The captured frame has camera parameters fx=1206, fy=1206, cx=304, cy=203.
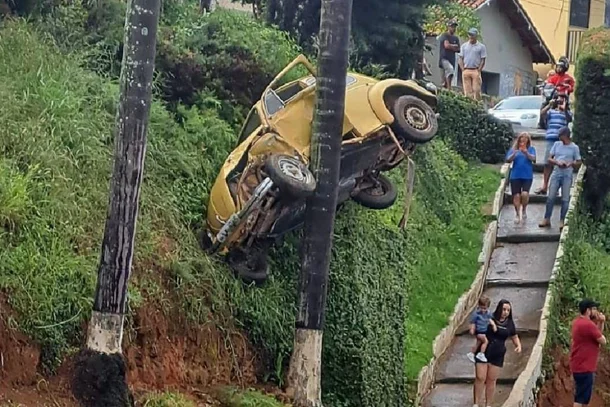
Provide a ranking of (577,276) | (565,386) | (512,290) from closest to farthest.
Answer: (565,386) → (512,290) → (577,276)

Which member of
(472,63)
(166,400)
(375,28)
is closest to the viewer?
(166,400)

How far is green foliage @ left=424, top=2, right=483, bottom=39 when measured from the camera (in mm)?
22781

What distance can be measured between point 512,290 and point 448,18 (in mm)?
9086

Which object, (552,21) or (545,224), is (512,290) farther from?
(552,21)

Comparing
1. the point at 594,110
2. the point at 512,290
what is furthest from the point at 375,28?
the point at 512,290

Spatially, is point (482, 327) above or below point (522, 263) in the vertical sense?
below

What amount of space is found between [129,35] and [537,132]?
17.8 metres

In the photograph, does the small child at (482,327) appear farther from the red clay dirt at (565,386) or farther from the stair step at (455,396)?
the red clay dirt at (565,386)

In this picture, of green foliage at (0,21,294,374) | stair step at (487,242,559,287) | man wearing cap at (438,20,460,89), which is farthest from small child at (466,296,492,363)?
man wearing cap at (438,20,460,89)

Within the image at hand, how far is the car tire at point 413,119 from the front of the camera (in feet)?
43.6

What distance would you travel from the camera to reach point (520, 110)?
29047 millimetres

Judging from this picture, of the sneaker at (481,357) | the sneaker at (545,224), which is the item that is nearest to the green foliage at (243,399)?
the sneaker at (481,357)

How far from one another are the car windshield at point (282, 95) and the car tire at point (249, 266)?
1678 millimetres

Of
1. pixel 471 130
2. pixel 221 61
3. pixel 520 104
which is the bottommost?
pixel 221 61
